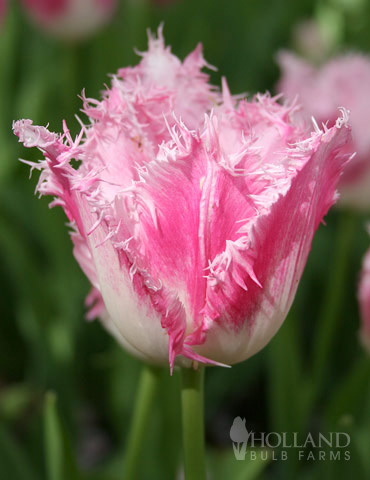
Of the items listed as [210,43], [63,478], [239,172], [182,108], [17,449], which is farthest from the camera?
[210,43]

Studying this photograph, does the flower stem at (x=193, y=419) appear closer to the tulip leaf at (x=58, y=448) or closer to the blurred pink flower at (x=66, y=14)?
the tulip leaf at (x=58, y=448)

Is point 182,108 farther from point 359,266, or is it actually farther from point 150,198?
point 359,266

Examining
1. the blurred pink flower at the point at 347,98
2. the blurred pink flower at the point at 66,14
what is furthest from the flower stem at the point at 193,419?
the blurred pink flower at the point at 66,14

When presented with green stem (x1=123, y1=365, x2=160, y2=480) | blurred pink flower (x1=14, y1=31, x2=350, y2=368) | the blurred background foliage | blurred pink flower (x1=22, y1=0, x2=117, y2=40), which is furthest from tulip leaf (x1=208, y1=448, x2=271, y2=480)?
blurred pink flower (x1=22, y1=0, x2=117, y2=40)

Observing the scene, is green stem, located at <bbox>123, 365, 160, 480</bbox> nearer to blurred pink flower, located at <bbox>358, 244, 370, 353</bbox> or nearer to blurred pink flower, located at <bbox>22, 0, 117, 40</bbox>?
blurred pink flower, located at <bbox>358, 244, 370, 353</bbox>

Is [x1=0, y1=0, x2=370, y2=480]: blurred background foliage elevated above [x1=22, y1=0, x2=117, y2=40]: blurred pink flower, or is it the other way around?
[x1=22, y1=0, x2=117, y2=40]: blurred pink flower

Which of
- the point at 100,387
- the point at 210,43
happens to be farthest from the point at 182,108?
the point at 210,43
